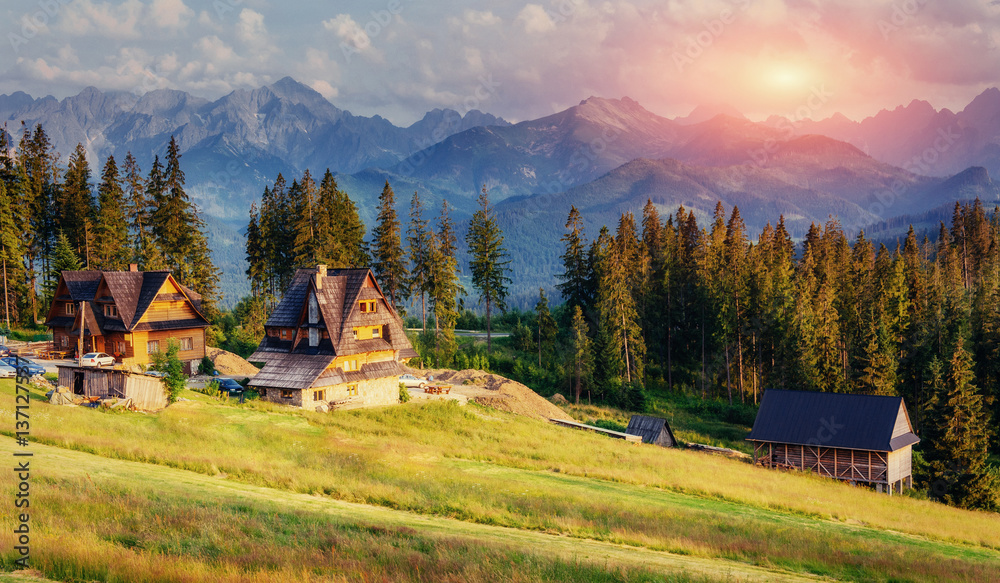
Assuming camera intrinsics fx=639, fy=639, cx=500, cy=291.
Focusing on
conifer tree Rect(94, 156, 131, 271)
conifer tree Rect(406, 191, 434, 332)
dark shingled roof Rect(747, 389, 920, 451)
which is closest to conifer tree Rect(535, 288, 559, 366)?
conifer tree Rect(406, 191, 434, 332)

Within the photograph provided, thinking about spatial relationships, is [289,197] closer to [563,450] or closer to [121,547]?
[563,450]

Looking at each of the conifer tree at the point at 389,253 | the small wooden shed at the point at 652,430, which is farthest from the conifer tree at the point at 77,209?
Result: the small wooden shed at the point at 652,430

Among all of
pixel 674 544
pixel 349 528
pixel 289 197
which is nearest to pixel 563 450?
pixel 674 544

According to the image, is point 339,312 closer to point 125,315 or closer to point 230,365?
point 230,365

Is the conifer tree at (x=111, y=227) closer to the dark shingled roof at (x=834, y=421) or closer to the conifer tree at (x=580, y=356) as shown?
the conifer tree at (x=580, y=356)

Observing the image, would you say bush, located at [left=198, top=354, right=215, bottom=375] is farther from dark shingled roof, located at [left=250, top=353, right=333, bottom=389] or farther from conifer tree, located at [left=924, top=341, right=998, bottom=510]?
conifer tree, located at [left=924, top=341, right=998, bottom=510]

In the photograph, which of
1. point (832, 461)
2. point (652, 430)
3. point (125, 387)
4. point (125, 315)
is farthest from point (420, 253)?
point (832, 461)

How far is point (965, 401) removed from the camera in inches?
1859

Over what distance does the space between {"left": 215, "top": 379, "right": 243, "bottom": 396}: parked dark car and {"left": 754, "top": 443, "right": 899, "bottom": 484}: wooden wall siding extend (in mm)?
38595

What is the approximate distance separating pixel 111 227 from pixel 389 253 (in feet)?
93.9

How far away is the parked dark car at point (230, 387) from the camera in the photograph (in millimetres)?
45850

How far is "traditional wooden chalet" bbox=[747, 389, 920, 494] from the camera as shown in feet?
147

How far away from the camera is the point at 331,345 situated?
A: 44781 millimetres

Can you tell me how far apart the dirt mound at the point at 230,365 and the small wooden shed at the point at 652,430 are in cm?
3264
